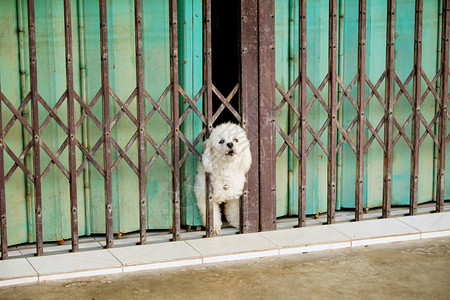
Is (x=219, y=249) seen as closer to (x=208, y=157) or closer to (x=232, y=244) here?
(x=232, y=244)

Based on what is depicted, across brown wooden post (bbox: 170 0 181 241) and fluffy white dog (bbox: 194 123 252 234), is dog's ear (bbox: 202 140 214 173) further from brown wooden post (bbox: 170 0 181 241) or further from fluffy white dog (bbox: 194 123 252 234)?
brown wooden post (bbox: 170 0 181 241)

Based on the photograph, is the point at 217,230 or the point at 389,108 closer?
the point at 217,230

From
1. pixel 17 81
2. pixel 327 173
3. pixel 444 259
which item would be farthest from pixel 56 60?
pixel 444 259

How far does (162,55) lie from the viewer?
536 centimetres

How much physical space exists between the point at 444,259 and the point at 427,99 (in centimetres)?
197

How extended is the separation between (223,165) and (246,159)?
8.6 inches

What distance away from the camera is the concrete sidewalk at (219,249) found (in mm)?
4664

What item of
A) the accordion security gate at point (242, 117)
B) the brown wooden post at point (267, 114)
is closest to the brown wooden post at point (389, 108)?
the accordion security gate at point (242, 117)

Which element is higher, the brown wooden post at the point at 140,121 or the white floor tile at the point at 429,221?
the brown wooden post at the point at 140,121

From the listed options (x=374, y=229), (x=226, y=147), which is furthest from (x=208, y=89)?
(x=374, y=229)

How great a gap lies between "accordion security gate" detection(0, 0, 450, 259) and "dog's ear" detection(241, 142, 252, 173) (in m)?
0.10

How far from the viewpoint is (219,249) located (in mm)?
5137

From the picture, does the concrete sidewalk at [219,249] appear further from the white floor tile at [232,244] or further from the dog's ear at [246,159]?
the dog's ear at [246,159]

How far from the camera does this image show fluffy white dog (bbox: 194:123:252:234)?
17.3ft
